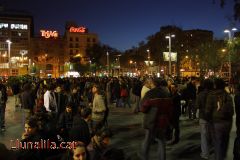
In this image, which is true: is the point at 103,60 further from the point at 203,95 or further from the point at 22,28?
the point at 203,95

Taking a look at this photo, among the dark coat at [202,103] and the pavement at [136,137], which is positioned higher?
the dark coat at [202,103]

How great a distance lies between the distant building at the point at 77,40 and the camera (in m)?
136

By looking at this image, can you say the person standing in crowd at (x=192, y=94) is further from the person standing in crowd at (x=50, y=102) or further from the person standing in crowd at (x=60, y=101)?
the person standing in crowd at (x=50, y=102)

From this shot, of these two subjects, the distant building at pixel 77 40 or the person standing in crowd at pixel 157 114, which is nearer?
the person standing in crowd at pixel 157 114

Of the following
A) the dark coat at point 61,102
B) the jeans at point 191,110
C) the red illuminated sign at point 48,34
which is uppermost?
the red illuminated sign at point 48,34

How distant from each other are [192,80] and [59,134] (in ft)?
32.9

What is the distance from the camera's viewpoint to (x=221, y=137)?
7836 millimetres

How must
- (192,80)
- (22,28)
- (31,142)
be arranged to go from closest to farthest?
(31,142) < (192,80) < (22,28)

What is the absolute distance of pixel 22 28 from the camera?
124000 mm

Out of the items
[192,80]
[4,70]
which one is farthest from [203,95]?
[4,70]

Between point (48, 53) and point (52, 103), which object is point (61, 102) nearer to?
point (52, 103)

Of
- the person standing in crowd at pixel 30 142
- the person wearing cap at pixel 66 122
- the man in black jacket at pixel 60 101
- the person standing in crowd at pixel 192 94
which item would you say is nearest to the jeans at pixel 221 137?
the person wearing cap at pixel 66 122

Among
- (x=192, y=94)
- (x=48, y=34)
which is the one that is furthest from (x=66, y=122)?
(x=48, y=34)

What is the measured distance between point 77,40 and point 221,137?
132 meters
